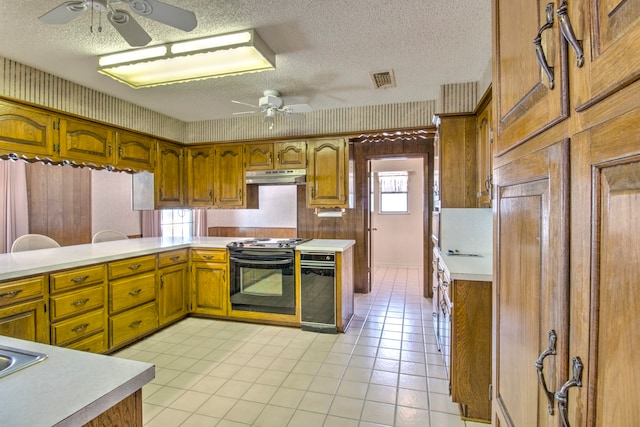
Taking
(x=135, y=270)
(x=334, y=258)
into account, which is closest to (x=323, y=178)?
(x=334, y=258)

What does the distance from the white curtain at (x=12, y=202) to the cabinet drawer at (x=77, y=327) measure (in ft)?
6.72

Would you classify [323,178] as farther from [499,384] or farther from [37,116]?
[499,384]

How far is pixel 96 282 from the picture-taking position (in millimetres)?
2660

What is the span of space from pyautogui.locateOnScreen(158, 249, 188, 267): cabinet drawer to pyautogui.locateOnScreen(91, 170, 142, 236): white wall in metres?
1.91

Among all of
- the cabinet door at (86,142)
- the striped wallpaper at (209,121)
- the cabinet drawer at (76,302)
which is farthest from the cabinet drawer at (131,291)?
the striped wallpaper at (209,121)

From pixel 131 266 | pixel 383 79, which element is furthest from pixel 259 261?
pixel 383 79

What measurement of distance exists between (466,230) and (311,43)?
7.08ft

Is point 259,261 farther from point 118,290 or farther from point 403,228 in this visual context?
point 403,228

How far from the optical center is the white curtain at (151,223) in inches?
193

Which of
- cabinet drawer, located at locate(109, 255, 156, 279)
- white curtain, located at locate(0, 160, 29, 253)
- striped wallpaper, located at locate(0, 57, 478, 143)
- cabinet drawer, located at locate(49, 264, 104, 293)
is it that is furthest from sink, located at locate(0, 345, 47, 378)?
white curtain, located at locate(0, 160, 29, 253)

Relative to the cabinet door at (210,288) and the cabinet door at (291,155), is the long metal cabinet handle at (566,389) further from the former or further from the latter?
the cabinet door at (291,155)

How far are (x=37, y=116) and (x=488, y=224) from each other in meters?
4.15

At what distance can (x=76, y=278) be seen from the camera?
2496 millimetres

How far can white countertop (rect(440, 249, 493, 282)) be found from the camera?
6.27 feet
